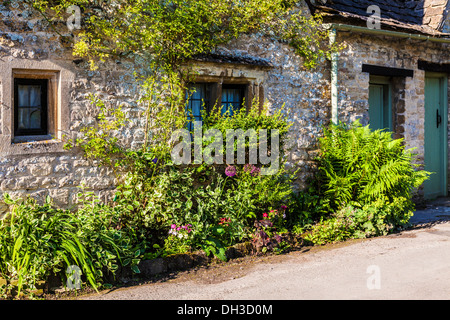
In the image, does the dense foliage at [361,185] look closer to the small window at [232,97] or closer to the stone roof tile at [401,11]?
the small window at [232,97]

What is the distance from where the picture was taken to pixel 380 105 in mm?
9930

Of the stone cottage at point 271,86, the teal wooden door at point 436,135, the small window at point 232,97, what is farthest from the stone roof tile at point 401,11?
the small window at point 232,97

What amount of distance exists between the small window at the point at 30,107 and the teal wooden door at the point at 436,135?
752cm

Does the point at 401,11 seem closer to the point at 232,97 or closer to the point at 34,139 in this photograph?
the point at 232,97

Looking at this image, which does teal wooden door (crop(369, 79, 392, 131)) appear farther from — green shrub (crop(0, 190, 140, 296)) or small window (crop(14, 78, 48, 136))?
small window (crop(14, 78, 48, 136))

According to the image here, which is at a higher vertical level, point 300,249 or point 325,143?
point 325,143

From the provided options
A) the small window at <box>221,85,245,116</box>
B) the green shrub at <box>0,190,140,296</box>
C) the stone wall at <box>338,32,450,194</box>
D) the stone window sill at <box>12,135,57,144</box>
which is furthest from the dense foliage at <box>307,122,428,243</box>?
the stone window sill at <box>12,135,57,144</box>

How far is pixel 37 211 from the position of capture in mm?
5621

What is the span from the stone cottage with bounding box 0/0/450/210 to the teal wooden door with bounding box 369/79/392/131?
19 mm

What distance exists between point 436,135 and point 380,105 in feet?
5.47

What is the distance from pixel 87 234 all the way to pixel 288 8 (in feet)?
15.1

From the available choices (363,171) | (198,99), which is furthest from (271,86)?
(363,171)

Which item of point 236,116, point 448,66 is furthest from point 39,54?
point 448,66

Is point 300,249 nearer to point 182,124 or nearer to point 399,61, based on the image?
point 182,124
